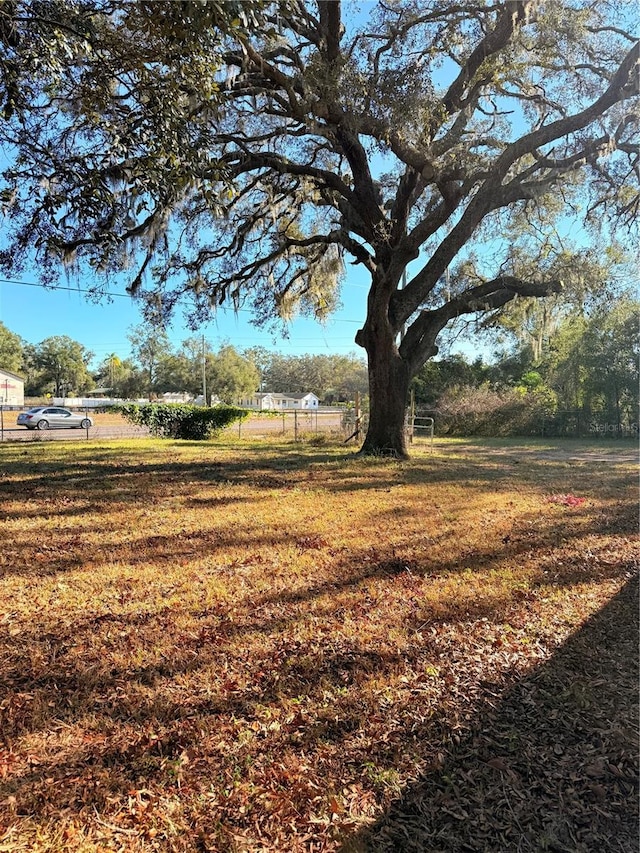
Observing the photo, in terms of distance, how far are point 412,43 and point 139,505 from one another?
8.51 meters

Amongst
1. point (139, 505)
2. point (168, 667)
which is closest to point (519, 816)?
point (168, 667)

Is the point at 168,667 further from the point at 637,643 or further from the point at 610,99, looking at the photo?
the point at 610,99

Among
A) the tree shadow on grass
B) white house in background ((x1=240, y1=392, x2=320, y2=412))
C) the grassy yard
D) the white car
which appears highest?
white house in background ((x1=240, y1=392, x2=320, y2=412))

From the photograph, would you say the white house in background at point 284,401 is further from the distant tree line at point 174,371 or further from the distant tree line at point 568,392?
the distant tree line at point 568,392

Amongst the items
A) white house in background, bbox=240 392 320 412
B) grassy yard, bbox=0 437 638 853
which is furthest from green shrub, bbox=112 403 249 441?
white house in background, bbox=240 392 320 412

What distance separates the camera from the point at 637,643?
292cm

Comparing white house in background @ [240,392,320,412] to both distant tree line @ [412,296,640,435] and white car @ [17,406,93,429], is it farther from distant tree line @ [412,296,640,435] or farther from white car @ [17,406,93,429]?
distant tree line @ [412,296,640,435]

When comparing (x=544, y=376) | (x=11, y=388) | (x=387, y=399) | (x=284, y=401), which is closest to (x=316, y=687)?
(x=387, y=399)

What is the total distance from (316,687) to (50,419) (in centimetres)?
2921

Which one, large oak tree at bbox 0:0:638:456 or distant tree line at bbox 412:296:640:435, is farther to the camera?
distant tree line at bbox 412:296:640:435

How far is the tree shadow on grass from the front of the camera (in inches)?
63.0

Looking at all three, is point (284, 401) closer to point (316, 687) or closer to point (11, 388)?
point (11, 388)

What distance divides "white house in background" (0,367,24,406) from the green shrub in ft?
94.5

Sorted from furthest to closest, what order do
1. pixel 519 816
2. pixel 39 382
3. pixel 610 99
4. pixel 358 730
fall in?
pixel 39 382 → pixel 610 99 → pixel 358 730 → pixel 519 816
